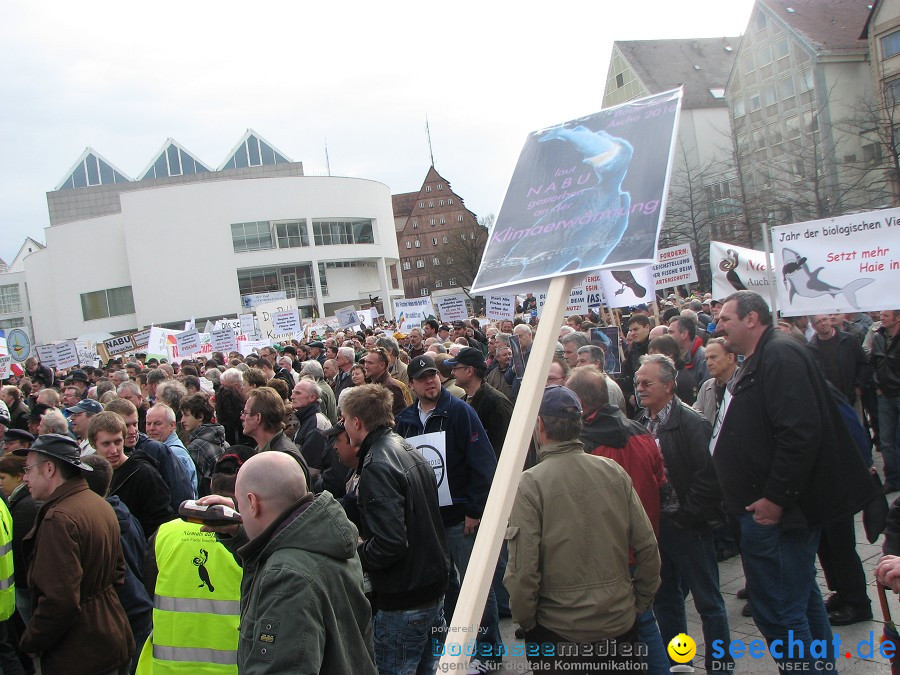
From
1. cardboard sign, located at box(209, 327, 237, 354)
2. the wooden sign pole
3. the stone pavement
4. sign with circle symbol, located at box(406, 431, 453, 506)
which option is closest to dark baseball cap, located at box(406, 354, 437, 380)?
sign with circle symbol, located at box(406, 431, 453, 506)

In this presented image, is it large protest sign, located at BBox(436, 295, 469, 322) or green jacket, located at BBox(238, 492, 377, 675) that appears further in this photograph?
large protest sign, located at BBox(436, 295, 469, 322)

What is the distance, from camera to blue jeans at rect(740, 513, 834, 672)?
3811mm

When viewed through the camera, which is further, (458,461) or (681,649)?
(458,461)

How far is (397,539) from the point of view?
3.86 meters

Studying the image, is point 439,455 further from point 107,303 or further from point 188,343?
point 107,303

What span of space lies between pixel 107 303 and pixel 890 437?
62.8 meters

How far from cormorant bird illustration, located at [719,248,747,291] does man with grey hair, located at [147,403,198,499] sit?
7.99 m

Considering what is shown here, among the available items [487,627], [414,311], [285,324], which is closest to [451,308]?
[414,311]

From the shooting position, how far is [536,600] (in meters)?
3.45

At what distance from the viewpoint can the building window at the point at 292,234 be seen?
63.2 m

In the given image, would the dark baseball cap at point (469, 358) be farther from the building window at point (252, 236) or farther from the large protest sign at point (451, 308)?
the building window at point (252, 236)

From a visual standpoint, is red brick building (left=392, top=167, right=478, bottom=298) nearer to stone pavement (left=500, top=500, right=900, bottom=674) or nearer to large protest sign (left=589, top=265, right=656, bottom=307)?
large protest sign (left=589, top=265, right=656, bottom=307)

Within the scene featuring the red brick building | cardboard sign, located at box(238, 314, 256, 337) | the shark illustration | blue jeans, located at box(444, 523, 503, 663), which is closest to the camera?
blue jeans, located at box(444, 523, 503, 663)

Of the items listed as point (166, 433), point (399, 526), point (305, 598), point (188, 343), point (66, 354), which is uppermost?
point (66, 354)
